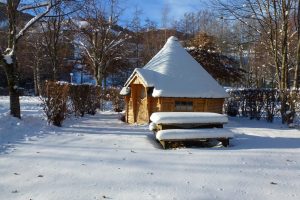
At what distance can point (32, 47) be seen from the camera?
47.4m

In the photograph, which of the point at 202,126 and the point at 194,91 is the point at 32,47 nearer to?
the point at 194,91

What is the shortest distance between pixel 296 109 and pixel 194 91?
4.49 m

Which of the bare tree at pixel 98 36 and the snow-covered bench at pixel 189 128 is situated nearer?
the snow-covered bench at pixel 189 128

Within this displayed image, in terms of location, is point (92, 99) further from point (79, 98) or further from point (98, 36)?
point (98, 36)

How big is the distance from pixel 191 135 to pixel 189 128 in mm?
699

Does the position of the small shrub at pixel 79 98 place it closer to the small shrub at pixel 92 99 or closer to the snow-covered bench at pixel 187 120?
the small shrub at pixel 92 99

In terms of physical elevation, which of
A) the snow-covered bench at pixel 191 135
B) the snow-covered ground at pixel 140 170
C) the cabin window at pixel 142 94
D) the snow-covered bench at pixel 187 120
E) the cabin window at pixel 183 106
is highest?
the cabin window at pixel 142 94

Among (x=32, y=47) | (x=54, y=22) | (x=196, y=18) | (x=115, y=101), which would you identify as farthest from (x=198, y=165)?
(x=196, y=18)

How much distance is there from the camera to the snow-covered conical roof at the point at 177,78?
15.4 m

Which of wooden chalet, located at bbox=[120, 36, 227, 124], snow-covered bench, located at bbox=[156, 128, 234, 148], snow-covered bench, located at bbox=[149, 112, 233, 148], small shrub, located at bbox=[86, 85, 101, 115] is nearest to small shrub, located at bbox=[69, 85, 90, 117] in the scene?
small shrub, located at bbox=[86, 85, 101, 115]

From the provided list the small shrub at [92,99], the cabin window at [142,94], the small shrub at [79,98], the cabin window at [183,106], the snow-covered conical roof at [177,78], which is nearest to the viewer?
the snow-covered conical roof at [177,78]

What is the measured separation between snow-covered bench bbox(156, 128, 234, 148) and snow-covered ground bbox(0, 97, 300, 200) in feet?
1.03

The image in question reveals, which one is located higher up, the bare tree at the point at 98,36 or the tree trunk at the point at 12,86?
the bare tree at the point at 98,36

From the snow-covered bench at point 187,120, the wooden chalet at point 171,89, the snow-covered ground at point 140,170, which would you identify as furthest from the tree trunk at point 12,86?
the snow-covered bench at point 187,120
